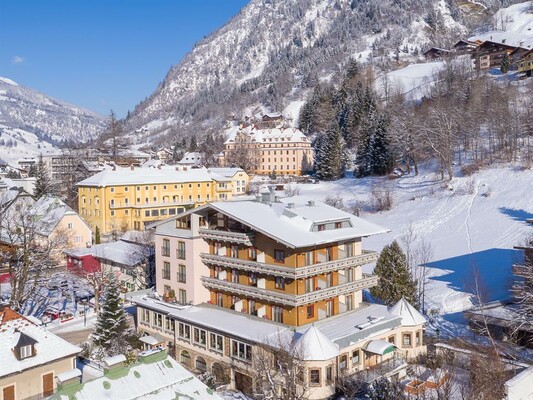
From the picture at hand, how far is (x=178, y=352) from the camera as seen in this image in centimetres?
3009

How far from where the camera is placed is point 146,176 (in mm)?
70250

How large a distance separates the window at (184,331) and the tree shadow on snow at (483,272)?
18428 millimetres

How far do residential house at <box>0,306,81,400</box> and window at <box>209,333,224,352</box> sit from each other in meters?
7.90

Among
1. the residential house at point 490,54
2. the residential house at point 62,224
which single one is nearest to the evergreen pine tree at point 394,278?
the residential house at point 62,224

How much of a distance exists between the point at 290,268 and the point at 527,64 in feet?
303

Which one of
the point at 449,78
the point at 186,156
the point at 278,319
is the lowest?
the point at 278,319

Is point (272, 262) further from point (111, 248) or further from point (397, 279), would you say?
point (111, 248)

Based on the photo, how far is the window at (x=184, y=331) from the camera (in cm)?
2947

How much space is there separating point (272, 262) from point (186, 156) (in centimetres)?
9945

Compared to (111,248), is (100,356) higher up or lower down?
lower down

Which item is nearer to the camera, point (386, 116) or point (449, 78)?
point (386, 116)

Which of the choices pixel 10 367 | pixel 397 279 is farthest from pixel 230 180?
pixel 10 367

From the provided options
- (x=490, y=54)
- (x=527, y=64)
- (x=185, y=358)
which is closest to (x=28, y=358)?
(x=185, y=358)

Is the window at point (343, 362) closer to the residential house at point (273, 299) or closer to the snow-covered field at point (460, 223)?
the residential house at point (273, 299)
